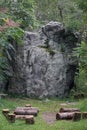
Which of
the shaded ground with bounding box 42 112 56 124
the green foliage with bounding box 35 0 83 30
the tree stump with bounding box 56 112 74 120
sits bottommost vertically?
the shaded ground with bounding box 42 112 56 124

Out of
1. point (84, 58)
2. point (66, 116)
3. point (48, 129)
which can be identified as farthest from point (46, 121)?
point (84, 58)

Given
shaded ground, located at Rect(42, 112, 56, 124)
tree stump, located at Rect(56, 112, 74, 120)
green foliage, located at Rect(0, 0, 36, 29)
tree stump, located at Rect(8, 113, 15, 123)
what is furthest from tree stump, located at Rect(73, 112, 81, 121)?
green foliage, located at Rect(0, 0, 36, 29)

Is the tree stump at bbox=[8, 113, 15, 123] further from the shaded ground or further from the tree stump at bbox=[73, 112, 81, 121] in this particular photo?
the tree stump at bbox=[73, 112, 81, 121]

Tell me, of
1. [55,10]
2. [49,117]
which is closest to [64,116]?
[49,117]

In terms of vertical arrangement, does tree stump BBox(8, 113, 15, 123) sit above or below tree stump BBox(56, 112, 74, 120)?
above

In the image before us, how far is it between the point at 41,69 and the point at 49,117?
18.6 feet

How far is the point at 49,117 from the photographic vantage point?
A: 11.8 meters

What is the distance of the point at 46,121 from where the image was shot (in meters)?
11.1

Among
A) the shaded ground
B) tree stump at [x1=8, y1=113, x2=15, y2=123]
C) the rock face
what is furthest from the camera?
the rock face

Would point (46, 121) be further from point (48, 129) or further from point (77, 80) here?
point (77, 80)

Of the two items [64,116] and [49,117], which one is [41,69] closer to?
[49,117]

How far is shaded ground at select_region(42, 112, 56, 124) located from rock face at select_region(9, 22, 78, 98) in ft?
14.9

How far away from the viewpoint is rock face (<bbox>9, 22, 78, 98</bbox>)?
17234mm

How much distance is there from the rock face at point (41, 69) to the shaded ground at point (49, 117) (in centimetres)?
455
